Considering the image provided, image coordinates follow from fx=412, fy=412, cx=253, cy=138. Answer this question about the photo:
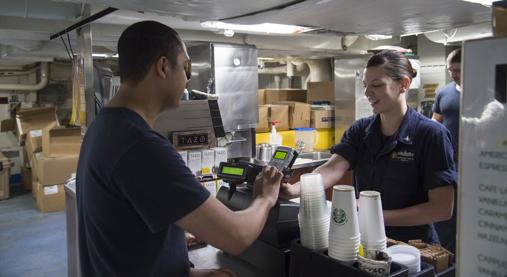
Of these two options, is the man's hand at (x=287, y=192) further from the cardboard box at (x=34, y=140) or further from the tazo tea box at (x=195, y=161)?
the cardboard box at (x=34, y=140)

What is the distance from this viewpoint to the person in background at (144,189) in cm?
103

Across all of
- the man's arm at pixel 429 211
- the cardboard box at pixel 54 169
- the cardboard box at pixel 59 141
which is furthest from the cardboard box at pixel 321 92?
the man's arm at pixel 429 211

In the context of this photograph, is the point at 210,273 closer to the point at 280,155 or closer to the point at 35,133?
the point at 280,155

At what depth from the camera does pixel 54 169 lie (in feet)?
19.0

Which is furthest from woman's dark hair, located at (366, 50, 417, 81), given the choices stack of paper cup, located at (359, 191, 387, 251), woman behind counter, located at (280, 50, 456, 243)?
stack of paper cup, located at (359, 191, 387, 251)

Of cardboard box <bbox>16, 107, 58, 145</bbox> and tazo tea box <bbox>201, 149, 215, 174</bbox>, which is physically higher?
cardboard box <bbox>16, 107, 58, 145</bbox>

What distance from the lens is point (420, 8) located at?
5.67 ft

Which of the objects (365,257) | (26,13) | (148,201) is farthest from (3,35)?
(365,257)

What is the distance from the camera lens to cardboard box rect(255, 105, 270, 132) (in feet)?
16.8

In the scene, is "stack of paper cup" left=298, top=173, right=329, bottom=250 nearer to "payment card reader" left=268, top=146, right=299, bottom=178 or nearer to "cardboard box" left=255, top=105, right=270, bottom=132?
"payment card reader" left=268, top=146, right=299, bottom=178

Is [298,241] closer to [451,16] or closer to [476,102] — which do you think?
[476,102]

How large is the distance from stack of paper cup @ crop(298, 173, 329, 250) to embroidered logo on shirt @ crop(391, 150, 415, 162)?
56 centimetres

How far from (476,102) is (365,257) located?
0.55 meters

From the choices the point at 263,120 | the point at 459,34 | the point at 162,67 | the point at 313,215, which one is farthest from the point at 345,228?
the point at 263,120
